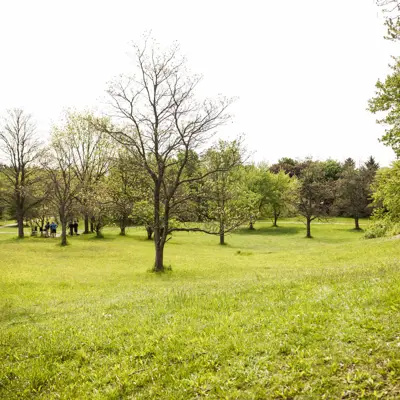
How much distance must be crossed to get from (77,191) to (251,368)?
134ft

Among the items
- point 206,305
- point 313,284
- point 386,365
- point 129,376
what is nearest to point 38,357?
point 129,376

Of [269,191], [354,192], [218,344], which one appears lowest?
[218,344]

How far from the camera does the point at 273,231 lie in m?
63.8

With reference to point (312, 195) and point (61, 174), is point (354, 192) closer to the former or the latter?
point (312, 195)

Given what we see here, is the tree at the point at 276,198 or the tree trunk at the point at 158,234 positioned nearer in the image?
the tree trunk at the point at 158,234

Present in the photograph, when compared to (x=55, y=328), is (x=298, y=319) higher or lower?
higher

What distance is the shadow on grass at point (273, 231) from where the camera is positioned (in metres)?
61.6

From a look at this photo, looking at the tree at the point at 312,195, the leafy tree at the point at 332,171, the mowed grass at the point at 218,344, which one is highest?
the leafy tree at the point at 332,171

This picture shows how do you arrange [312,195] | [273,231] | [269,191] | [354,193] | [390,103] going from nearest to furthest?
[390,103] → [312,195] → [354,193] → [273,231] → [269,191]

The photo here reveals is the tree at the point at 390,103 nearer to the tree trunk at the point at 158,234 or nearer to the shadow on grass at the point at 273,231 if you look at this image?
the tree trunk at the point at 158,234

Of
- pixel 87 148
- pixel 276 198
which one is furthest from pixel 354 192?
pixel 87 148

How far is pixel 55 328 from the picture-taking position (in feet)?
31.1

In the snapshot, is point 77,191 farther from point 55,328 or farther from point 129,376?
point 129,376

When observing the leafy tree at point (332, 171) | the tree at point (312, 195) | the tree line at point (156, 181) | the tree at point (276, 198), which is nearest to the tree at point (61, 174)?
the tree line at point (156, 181)
